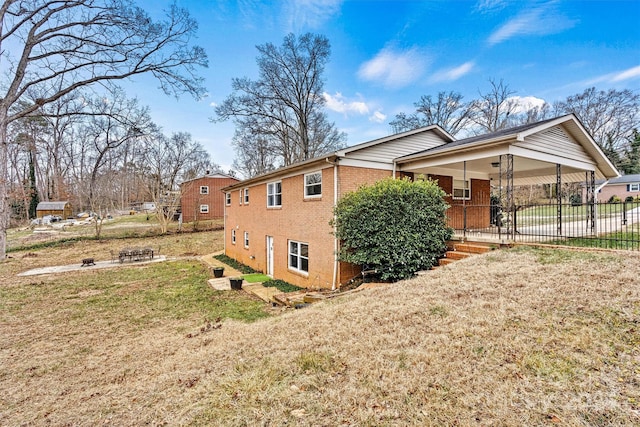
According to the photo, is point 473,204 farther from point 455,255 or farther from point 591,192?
point 455,255

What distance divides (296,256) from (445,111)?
26612 millimetres

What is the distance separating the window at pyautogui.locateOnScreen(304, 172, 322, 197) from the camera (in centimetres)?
965

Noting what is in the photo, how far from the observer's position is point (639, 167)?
33719 mm

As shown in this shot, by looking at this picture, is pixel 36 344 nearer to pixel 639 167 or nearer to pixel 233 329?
pixel 233 329

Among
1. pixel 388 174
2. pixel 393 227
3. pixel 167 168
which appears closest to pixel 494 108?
pixel 388 174

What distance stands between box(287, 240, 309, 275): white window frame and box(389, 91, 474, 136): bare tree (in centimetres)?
2435

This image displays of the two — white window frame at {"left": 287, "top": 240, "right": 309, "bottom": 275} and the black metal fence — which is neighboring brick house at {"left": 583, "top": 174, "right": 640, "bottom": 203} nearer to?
the black metal fence

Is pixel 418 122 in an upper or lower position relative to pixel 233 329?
upper

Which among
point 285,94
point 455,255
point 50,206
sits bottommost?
point 455,255

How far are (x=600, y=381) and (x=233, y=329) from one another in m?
5.60

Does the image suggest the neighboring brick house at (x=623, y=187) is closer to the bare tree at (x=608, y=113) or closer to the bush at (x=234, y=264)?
the bare tree at (x=608, y=113)

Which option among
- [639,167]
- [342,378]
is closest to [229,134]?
[342,378]

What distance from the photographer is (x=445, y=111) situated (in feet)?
97.9

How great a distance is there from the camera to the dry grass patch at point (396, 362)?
8.35ft
